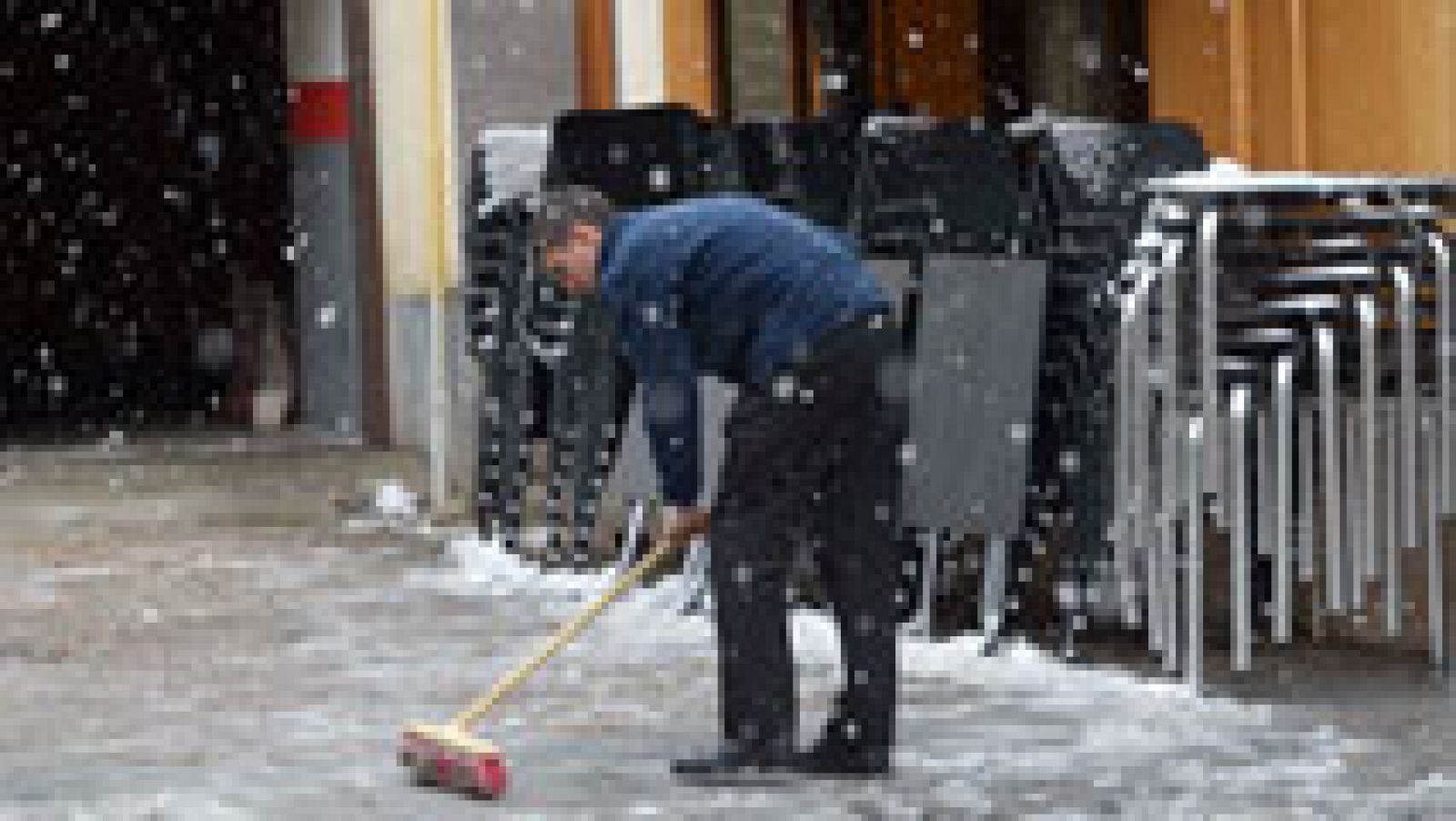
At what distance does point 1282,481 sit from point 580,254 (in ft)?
7.16

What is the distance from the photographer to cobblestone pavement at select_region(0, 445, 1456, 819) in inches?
307

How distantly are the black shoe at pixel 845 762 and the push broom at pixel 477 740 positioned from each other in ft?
2.04

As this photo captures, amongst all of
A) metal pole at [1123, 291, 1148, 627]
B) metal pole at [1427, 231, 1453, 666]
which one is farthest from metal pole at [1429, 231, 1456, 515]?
metal pole at [1123, 291, 1148, 627]

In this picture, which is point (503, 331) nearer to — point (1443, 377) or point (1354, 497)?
point (1354, 497)

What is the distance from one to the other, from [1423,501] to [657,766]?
2.43 metres

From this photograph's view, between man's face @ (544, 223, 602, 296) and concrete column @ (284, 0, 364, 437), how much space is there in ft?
37.1

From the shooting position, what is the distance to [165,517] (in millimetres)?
15633

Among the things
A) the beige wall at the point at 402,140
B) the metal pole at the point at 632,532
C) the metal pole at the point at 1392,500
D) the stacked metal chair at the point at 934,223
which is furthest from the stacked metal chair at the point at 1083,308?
the beige wall at the point at 402,140

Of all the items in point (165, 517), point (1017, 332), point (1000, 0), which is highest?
point (1000, 0)

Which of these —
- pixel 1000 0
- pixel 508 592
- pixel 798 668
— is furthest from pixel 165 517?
pixel 798 668

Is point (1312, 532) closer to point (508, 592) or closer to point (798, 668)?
point (798, 668)

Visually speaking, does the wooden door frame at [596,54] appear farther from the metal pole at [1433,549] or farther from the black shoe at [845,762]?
the black shoe at [845,762]

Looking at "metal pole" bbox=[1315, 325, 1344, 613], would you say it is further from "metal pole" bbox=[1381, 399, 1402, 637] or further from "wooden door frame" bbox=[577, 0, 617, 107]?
"wooden door frame" bbox=[577, 0, 617, 107]

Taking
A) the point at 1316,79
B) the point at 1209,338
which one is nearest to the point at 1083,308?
the point at 1209,338
